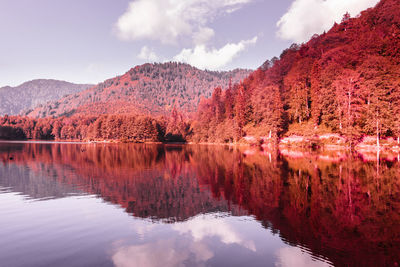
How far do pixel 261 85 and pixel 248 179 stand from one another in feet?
303

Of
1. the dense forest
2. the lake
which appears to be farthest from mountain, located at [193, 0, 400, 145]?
the lake

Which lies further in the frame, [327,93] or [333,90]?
[327,93]

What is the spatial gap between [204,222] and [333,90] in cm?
7851

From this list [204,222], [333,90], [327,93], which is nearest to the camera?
[204,222]

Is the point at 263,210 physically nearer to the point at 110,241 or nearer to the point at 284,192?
the point at 284,192

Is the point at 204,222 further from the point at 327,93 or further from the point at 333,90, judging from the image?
the point at 333,90

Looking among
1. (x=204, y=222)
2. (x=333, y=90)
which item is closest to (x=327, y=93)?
(x=333, y=90)

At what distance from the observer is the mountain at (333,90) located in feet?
210

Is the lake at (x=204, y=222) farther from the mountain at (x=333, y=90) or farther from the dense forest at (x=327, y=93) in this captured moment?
the mountain at (x=333, y=90)

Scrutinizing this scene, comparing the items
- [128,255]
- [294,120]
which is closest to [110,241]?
[128,255]

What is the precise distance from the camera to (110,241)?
39.9ft

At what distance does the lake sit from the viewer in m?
10.3

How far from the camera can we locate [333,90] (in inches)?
3029

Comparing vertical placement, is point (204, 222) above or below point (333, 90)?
below
